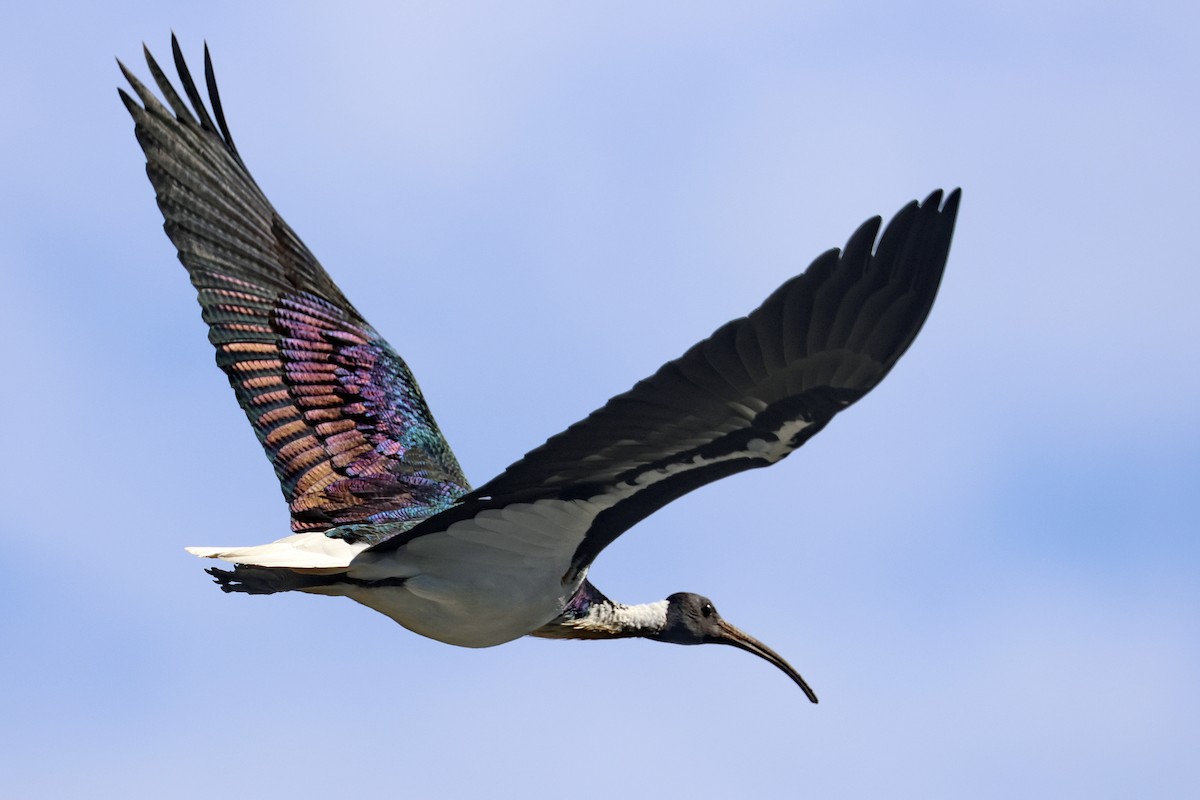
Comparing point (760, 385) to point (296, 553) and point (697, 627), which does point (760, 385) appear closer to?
point (296, 553)

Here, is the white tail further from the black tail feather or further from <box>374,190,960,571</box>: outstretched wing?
<box>374,190,960,571</box>: outstretched wing

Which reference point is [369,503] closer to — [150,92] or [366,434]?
[366,434]

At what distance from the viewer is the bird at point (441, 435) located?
7934 mm

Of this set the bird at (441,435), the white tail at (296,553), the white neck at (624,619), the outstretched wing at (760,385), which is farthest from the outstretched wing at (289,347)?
the outstretched wing at (760,385)

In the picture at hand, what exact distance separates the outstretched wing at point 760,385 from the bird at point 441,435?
0.4 inches

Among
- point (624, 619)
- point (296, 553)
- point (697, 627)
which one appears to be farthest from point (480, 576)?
point (697, 627)

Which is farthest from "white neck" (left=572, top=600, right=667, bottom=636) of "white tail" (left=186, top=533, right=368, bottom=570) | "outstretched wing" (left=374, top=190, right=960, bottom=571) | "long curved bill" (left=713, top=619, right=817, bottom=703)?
"outstretched wing" (left=374, top=190, right=960, bottom=571)

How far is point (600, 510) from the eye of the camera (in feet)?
32.0

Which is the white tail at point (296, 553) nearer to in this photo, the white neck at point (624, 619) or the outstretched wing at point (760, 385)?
the outstretched wing at point (760, 385)

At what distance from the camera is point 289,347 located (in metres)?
12.3

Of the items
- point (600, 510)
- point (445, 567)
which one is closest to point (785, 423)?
point (600, 510)

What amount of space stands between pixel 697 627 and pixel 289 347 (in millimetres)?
3426

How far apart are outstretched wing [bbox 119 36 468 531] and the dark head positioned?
1.71m

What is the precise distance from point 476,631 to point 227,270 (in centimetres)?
346
